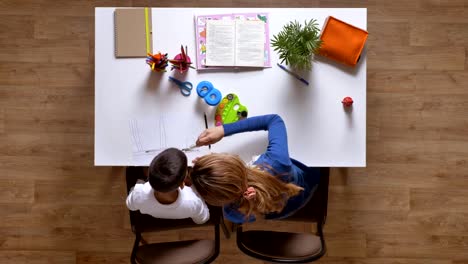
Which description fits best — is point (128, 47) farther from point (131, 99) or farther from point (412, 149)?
point (412, 149)

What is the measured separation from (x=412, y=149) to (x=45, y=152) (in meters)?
2.13

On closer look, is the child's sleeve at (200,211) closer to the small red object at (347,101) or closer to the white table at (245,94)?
the white table at (245,94)

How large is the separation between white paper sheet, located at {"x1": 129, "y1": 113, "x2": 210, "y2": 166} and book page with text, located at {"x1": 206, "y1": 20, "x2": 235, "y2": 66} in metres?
0.29

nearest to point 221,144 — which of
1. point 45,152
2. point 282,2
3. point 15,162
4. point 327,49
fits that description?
point 327,49

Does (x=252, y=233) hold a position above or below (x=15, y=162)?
below

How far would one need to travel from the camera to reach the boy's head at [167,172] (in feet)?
5.04

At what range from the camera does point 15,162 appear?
258cm

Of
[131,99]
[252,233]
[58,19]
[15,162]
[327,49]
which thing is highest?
[58,19]

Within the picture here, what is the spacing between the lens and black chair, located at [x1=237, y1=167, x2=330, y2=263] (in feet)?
5.89

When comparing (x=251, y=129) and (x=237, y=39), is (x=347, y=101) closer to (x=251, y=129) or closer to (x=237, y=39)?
(x=251, y=129)

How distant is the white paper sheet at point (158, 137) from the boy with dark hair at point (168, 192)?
184 millimetres

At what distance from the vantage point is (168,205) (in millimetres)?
1718

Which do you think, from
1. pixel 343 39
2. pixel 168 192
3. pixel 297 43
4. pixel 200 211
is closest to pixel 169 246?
pixel 200 211

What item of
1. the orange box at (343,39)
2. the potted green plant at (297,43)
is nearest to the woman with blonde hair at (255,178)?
the potted green plant at (297,43)
